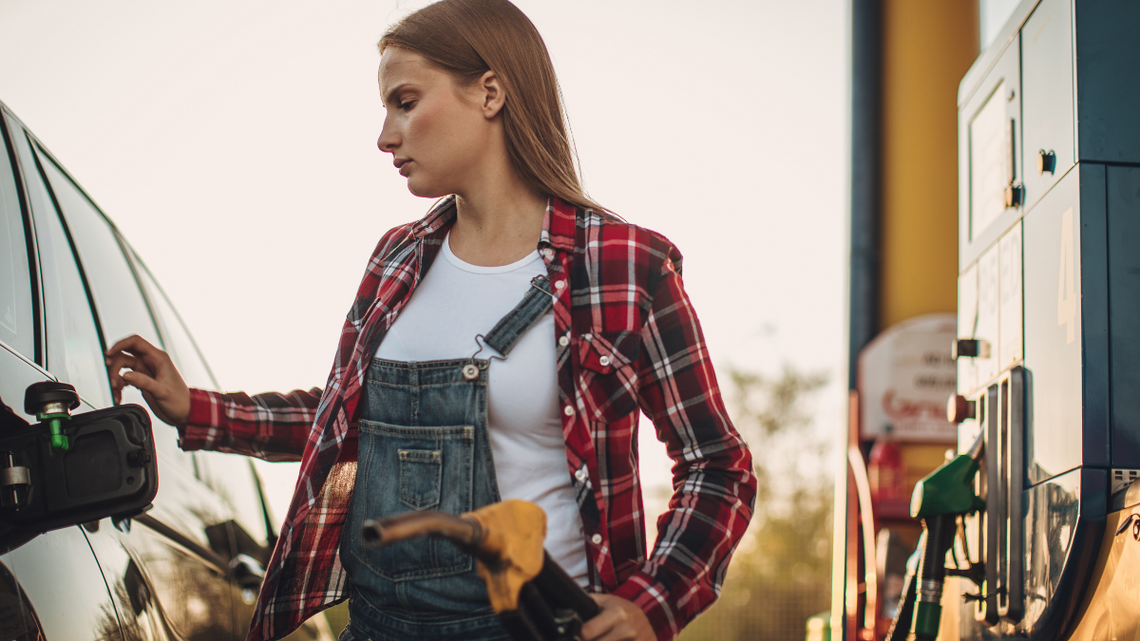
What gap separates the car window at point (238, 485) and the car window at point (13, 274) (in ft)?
2.18

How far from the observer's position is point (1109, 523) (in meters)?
1.79

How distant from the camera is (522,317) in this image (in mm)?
1432

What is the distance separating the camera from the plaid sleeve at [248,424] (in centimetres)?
168

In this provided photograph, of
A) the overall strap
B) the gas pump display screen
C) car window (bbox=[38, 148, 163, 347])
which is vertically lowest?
the overall strap

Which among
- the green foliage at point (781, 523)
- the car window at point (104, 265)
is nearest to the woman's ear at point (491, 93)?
the car window at point (104, 265)

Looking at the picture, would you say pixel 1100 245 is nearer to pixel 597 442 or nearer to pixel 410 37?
pixel 597 442

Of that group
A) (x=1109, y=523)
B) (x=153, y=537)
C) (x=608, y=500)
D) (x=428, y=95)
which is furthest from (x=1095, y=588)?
(x=153, y=537)

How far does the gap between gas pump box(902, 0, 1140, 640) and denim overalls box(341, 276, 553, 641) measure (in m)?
1.08

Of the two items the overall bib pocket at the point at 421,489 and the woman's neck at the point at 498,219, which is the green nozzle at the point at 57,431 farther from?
the woman's neck at the point at 498,219

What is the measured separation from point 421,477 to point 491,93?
2.02ft

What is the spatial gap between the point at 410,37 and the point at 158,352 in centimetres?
73

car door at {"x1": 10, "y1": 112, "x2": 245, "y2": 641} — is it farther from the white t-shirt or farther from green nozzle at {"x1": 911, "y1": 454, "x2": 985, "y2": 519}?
green nozzle at {"x1": 911, "y1": 454, "x2": 985, "y2": 519}

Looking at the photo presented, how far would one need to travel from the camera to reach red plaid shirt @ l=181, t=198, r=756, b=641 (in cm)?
137

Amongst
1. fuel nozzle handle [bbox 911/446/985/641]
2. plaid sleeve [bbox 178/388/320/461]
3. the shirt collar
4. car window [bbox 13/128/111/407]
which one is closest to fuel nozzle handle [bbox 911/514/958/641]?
fuel nozzle handle [bbox 911/446/985/641]
